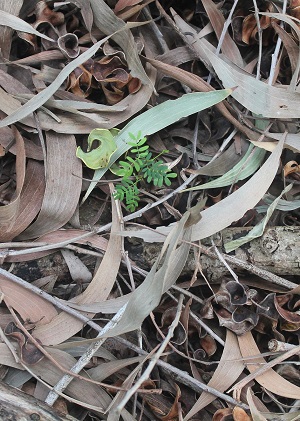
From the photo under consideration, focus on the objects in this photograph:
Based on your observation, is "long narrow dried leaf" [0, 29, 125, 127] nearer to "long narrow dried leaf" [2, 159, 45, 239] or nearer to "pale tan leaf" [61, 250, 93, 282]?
"long narrow dried leaf" [2, 159, 45, 239]

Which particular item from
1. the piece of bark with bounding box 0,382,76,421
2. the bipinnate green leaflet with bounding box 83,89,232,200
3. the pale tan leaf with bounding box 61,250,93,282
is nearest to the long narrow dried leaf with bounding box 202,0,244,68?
the bipinnate green leaflet with bounding box 83,89,232,200

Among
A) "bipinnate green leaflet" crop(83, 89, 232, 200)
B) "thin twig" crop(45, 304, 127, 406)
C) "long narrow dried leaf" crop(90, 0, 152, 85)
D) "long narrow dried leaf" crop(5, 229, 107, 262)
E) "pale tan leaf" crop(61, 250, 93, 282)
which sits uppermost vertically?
"long narrow dried leaf" crop(90, 0, 152, 85)

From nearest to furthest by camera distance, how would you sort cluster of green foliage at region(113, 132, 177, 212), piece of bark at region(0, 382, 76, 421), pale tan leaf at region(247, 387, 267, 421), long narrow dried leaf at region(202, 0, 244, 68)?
piece of bark at region(0, 382, 76, 421), pale tan leaf at region(247, 387, 267, 421), cluster of green foliage at region(113, 132, 177, 212), long narrow dried leaf at region(202, 0, 244, 68)

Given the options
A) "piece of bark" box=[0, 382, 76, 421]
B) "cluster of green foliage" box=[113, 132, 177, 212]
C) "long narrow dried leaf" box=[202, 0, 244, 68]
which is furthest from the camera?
"long narrow dried leaf" box=[202, 0, 244, 68]

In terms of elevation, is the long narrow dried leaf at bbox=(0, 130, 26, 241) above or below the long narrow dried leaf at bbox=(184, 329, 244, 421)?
above

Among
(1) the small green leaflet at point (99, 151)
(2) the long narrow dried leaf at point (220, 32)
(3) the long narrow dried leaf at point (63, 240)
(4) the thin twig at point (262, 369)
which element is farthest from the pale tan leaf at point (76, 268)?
(2) the long narrow dried leaf at point (220, 32)

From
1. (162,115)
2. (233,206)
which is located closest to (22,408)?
(233,206)

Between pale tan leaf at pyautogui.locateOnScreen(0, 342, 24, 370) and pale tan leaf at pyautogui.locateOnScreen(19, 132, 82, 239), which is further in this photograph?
pale tan leaf at pyautogui.locateOnScreen(19, 132, 82, 239)
